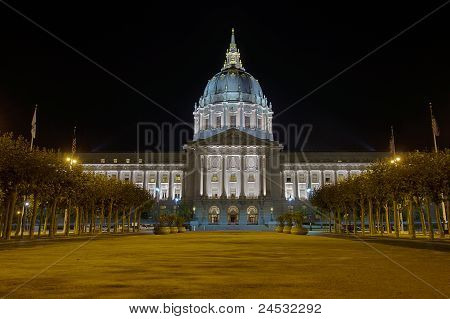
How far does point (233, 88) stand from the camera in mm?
137000

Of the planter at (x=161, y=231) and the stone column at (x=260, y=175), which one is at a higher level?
the stone column at (x=260, y=175)

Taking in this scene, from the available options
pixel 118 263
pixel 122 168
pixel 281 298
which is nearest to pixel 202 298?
pixel 281 298

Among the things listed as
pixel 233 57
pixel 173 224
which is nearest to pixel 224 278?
pixel 173 224

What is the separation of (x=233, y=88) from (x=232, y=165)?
28489mm

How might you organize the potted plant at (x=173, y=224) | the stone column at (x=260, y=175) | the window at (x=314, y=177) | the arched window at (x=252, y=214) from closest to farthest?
the potted plant at (x=173, y=224), the arched window at (x=252, y=214), the stone column at (x=260, y=175), the window at (x=314, y=177)

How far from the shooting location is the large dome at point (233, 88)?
136 metres

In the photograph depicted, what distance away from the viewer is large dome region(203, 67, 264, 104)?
136 m

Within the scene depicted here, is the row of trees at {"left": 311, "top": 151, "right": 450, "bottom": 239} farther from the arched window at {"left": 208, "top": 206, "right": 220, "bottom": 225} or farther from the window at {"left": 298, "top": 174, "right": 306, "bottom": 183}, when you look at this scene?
the window at {"left": 298, "top": 174, "right": 306, "bottom": 183}

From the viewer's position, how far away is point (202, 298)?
1023cm

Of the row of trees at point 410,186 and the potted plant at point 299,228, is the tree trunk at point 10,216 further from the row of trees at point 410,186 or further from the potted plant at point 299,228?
the row of trees at point 410,186

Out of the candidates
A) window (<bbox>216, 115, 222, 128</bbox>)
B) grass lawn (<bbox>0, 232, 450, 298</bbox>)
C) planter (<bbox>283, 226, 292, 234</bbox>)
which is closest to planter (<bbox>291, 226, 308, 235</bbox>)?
planter (<bbox>283, 226, 292, 234</bbox>)

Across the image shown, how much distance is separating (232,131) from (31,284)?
355 ft

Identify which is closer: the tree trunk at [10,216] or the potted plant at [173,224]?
the tree trunk at [10,216]

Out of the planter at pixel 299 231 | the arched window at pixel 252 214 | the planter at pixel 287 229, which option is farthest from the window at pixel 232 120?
the planter at pixel 299 231
